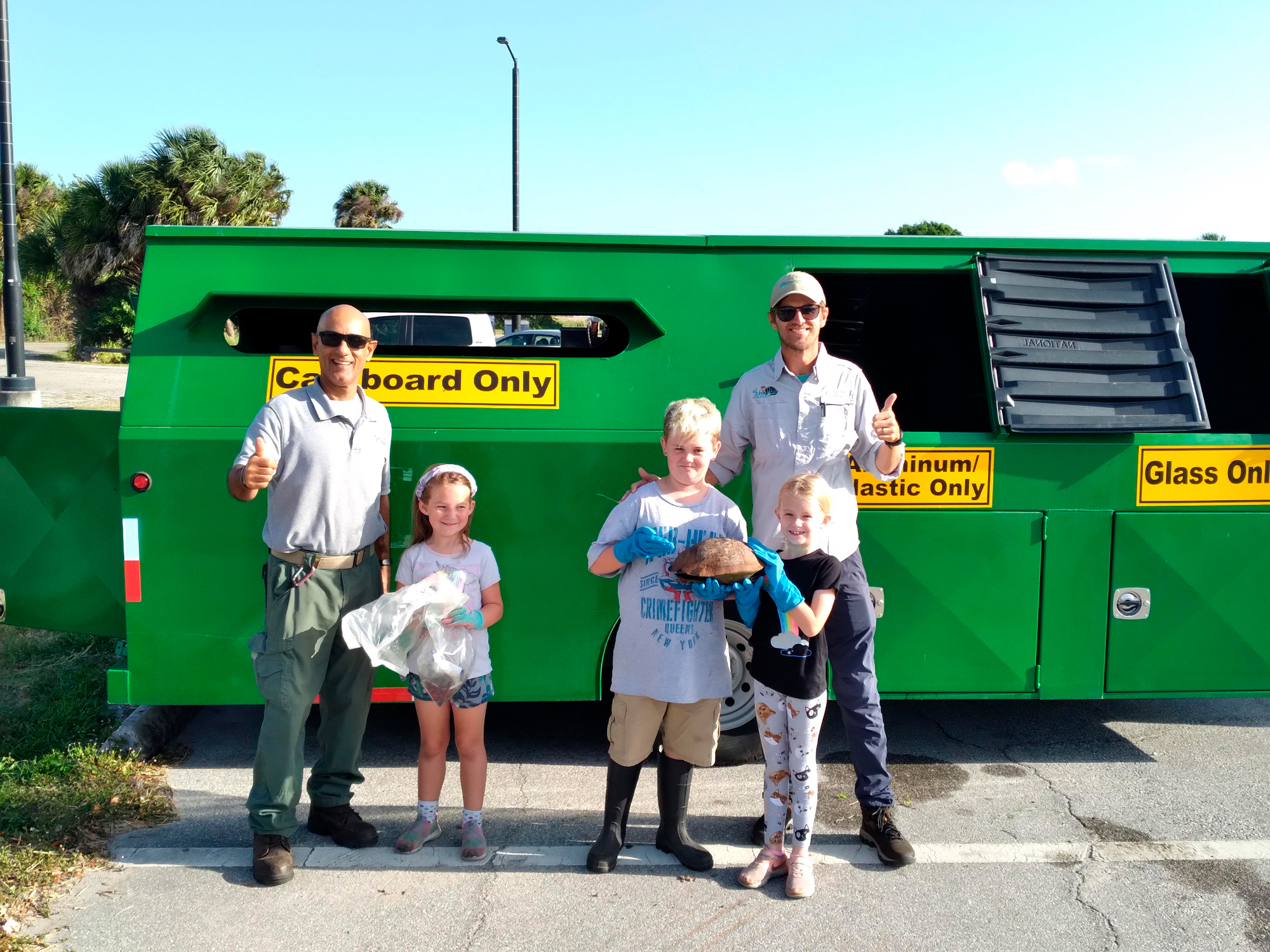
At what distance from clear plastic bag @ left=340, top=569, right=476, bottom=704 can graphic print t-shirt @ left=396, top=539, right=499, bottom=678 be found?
26mm

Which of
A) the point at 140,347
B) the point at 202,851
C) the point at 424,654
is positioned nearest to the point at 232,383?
the point at 140,347

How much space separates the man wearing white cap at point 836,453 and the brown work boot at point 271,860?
180 centimetres

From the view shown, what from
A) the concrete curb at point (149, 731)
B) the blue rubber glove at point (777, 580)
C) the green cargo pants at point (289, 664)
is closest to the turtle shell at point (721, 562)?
the blue rubber glove at point (777, 580)

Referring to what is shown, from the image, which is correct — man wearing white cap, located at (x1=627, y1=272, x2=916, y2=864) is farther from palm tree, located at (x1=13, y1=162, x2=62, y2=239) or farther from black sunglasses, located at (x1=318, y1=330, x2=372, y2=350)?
palm tree, located at (x1=13, y1=162, x2=62, y2=239)

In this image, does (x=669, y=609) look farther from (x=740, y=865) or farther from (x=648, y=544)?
(x=740, y=865)

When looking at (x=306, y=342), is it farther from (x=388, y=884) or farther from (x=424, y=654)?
(x=388, y=884)

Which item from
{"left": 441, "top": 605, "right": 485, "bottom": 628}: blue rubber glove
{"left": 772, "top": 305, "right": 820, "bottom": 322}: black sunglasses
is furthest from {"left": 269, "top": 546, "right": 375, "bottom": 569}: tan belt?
{"left": 772, "top": 305, "right": 820, "bottom": 322}: black sunglasses

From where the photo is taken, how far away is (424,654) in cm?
336

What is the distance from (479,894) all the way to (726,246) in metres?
2.72

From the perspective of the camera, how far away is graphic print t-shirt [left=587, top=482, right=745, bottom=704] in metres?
3.18

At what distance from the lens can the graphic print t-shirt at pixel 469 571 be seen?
341cm

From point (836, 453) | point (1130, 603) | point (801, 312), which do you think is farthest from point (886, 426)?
point (1130, 603)

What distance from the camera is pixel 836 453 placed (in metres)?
3.43

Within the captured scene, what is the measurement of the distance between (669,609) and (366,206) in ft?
123
